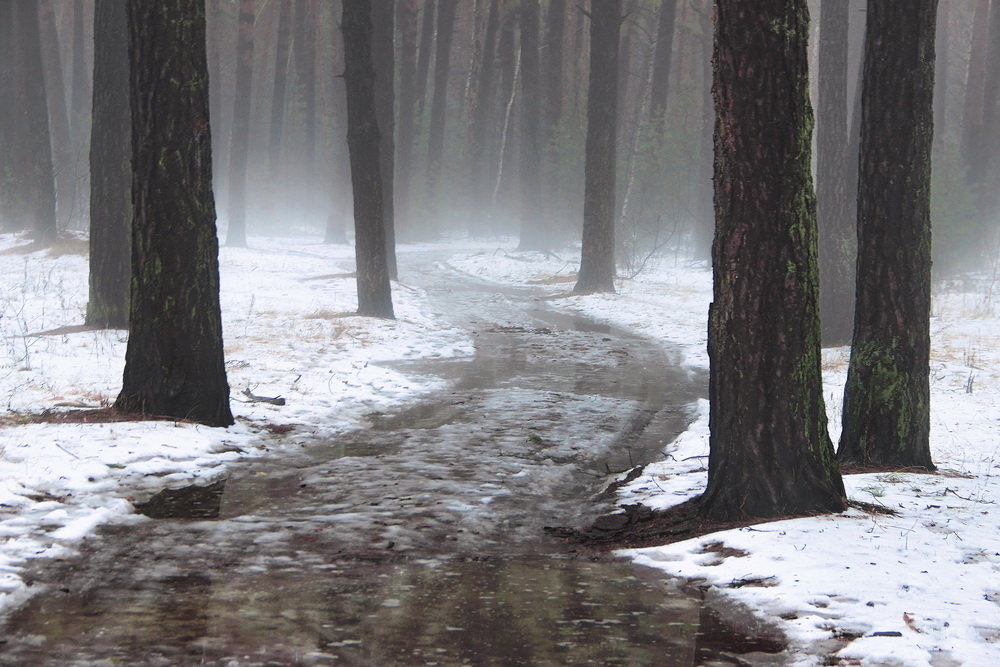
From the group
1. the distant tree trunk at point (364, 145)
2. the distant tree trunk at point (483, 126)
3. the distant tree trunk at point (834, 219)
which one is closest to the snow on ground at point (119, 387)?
the distant tree trunk at point (364, 145)

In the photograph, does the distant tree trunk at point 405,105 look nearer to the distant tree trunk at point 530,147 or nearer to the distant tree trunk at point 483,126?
the distant tree trunk at point 483,126

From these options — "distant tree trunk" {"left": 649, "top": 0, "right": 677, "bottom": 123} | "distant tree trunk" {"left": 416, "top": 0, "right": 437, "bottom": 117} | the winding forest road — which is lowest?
the winding forest road

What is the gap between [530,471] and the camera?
7.12 metres

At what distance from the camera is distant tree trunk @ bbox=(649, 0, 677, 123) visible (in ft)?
97.8

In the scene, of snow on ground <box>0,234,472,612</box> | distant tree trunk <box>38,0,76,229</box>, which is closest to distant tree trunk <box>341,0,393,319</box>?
snow on ground <box>0,234,472,612</box>

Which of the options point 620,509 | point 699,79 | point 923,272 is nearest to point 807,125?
point 923,272

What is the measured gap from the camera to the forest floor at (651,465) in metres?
4.06

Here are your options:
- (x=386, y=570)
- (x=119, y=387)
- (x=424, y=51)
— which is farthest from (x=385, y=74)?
(x=424, y=51)

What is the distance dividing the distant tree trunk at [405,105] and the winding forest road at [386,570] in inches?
1075

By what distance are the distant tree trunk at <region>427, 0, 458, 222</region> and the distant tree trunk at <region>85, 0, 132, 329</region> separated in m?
27.2

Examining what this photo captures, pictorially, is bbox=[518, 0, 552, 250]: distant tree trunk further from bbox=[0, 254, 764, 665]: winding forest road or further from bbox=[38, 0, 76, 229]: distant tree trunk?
bbox=[0, 254, 764, 665]: winding forest road

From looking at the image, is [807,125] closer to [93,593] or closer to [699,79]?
[93,593]

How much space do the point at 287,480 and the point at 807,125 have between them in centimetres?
408

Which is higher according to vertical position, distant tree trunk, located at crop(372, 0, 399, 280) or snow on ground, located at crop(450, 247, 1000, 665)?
distant tree trunk, located at crop(372, 0, 399, 280)
